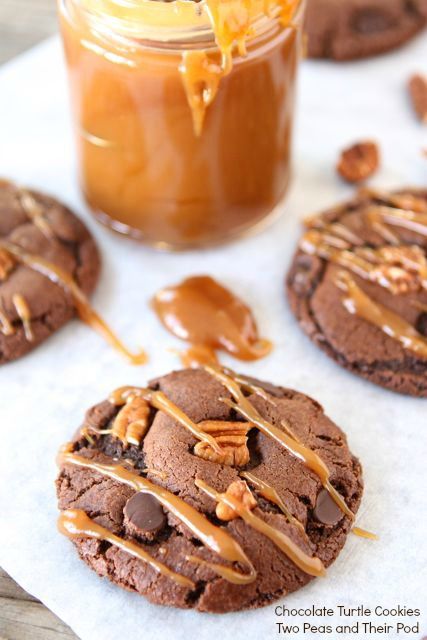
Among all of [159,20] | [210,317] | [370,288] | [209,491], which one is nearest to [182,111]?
[159,20]

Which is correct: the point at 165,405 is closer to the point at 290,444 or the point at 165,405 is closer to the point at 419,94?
the point at 290,444

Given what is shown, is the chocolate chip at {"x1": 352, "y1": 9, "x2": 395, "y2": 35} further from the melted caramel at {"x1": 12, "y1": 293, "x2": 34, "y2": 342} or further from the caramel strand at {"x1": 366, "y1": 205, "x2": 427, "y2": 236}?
the melted caramel at {"x1": 12, "y1": 293, "x2": 34, "y2": 342}

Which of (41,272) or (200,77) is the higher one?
(200,77)

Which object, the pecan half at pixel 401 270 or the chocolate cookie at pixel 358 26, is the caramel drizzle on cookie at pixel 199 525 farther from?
the chocolate cookie at pixel 358 26

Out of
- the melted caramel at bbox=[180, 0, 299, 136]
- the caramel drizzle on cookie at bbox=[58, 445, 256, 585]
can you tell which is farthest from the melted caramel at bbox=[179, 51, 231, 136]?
the caramel drizzle on cookie at bbox=[58, 445, 256, 585]

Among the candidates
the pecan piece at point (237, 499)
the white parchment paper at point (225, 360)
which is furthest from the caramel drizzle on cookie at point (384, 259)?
the pecan piece at point (237, 499)

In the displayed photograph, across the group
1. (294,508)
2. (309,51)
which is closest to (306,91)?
(309,51)
